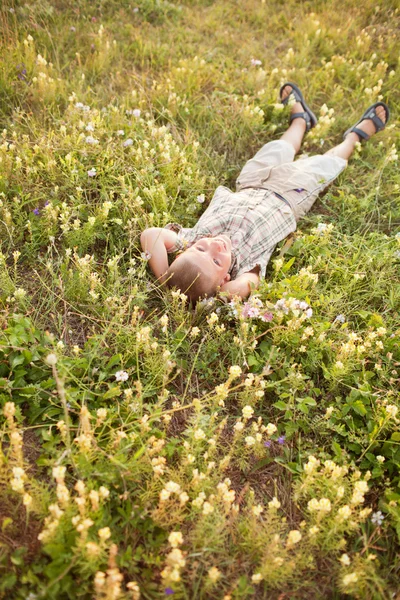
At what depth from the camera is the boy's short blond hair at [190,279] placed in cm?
374

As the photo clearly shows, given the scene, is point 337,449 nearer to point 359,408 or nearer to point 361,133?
point 359,408

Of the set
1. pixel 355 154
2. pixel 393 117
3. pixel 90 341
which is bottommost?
pixel 90 341

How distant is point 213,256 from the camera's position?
12.8 ft

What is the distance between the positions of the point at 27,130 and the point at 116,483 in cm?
396

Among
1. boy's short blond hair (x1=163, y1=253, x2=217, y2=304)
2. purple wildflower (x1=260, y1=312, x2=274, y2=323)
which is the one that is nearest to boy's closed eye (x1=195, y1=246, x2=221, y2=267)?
boy's short blond hair (x1=163, y1=253, x2=217, y2=304)

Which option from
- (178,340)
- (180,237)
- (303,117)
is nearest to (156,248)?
(180,237)

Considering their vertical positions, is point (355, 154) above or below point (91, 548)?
above

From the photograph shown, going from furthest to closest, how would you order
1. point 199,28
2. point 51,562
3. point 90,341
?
point 199,28, point 90,341, point 51,562

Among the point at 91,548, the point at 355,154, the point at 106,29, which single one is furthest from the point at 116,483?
the point at 106,29

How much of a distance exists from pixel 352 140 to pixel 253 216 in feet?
6.64

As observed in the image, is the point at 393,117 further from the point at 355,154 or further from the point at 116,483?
the point at 116,483

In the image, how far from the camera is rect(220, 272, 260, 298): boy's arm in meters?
3.92

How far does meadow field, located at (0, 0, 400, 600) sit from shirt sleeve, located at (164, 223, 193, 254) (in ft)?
0.51

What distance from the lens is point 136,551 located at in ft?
8.05
